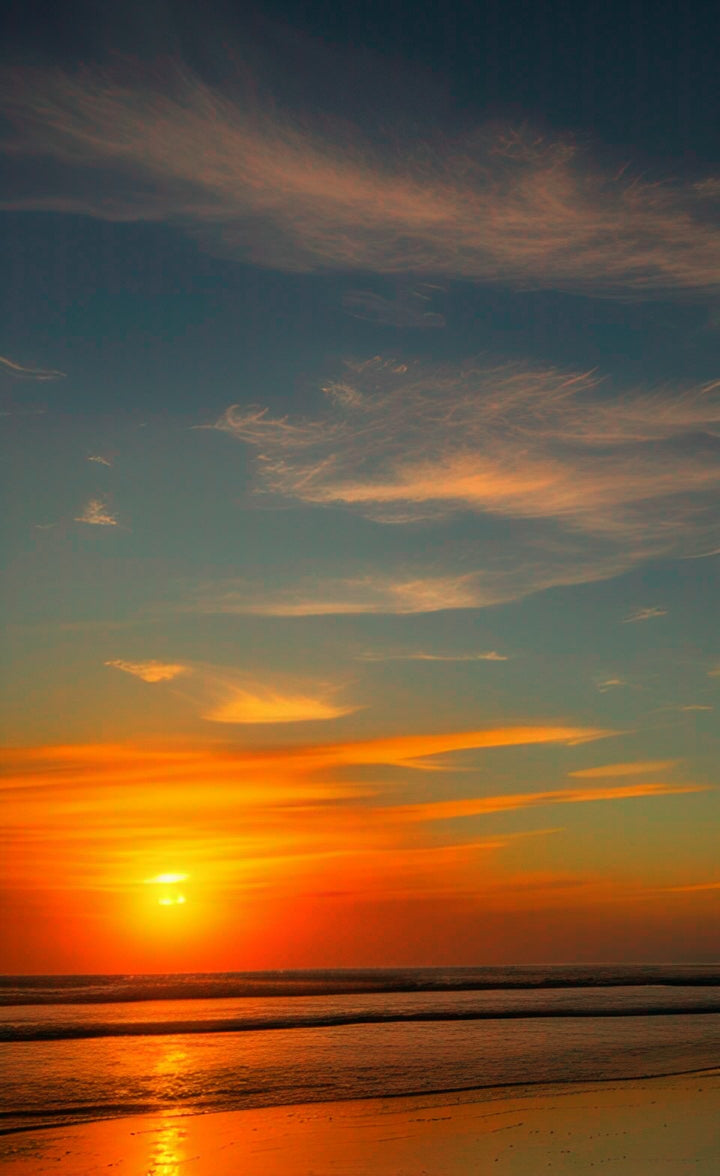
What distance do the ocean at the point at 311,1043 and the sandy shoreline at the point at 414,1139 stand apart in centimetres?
169

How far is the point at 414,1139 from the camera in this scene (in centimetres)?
1900

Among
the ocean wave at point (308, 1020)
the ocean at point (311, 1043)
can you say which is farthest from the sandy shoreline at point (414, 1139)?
the ocean wave at point (308, 1020)

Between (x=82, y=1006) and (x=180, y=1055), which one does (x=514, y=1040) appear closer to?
(x=180, y=1055)

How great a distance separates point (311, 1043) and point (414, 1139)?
17.8 metres

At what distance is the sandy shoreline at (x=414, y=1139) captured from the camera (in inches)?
663

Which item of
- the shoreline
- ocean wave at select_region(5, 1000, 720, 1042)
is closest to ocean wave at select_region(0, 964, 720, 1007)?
ocean wave at select_region(5, 1000, 720, 1042)

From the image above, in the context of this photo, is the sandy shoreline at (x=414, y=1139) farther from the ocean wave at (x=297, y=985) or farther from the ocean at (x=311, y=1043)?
the ocean wave at (x=297, y=985)

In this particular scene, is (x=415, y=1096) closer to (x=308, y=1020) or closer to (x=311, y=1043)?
(x=311, y=1043)

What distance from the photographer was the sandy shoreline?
1683cm

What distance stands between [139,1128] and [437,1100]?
7.45 m

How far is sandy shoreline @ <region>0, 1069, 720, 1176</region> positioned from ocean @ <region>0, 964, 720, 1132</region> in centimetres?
169

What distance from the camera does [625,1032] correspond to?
126 ft

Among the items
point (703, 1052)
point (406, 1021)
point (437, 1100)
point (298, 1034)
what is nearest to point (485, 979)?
point (406, 1021)

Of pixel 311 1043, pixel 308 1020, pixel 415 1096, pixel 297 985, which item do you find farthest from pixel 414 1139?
pixel 297 985
